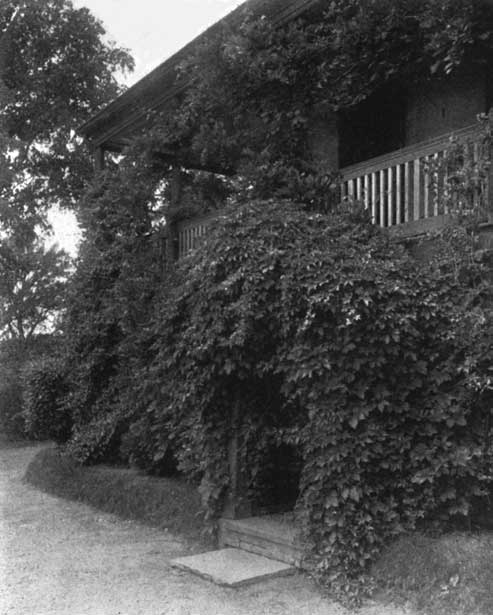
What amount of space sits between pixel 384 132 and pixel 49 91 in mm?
13930

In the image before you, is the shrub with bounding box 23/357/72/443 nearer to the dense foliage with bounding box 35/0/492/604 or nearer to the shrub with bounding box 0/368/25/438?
the dense foliage with bounding box 35/0/492/604

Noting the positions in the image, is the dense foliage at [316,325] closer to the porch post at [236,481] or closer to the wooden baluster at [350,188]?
the porch post at [236,481]

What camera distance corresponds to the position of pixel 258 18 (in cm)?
966

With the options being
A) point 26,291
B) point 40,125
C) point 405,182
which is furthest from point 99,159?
point 405,182

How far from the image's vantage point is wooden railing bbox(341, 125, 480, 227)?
7.49m

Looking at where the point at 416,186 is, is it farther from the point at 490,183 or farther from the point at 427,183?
the point at 490,183

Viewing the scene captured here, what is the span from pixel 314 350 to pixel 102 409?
5962 millimetres

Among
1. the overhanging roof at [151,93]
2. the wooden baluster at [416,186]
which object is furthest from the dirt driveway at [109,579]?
the overhanging roof at [151,93]

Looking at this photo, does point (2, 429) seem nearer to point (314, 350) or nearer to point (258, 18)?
point (258, 18)

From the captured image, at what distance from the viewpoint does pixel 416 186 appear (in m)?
7.79

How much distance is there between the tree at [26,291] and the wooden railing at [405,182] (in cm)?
1336

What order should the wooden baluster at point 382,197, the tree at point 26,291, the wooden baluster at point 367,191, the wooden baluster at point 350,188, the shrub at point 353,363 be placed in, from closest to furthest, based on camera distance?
the shrub at point 353,363, the wooden baluster at point 382,197, the wooden baluster at point 367,191, the wooden baluster at point 350,188, the tree at point 26,291

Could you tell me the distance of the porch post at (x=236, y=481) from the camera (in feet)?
26.0

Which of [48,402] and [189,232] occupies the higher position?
[189,232]
